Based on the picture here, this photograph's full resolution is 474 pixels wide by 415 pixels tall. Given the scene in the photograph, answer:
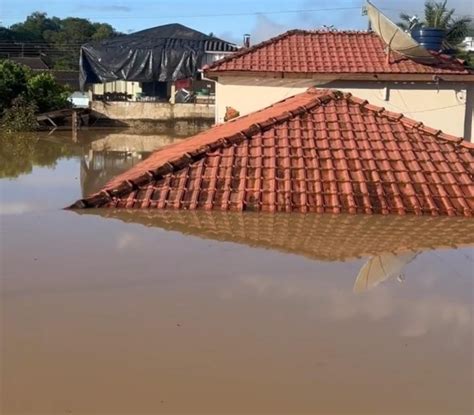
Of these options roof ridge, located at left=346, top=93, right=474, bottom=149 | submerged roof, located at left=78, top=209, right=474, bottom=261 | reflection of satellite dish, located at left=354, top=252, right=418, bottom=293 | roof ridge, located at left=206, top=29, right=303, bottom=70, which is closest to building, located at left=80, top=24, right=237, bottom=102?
roof ridge, located at left=206, top=29, right=303, bottom=70

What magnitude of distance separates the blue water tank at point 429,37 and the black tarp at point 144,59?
16396 mm

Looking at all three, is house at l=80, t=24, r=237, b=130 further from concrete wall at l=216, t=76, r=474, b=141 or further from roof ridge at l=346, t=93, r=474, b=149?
roof ridge at l=346, t=93, r=474, b=149

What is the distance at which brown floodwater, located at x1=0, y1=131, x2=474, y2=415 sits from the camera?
4145 mm

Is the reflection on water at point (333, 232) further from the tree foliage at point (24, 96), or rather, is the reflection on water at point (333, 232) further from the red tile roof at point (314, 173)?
the tree foliage at point (24, 96)

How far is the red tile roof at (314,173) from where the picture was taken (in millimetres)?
9266

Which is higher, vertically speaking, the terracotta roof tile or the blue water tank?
the blue water tank

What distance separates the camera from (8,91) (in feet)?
94.4

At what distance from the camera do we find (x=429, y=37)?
17.4 m

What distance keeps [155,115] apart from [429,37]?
1503cm

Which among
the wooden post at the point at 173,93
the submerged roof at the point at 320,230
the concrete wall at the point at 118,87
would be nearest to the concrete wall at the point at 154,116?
the wooden post at the point at 173,93

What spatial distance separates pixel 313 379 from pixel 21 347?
6.45 ft

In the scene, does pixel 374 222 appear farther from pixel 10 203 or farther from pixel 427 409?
pixel 10 203

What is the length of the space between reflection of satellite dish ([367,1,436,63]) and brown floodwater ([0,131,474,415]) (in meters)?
7.15

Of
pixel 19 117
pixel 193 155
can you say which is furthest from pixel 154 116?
pixel 193 155
